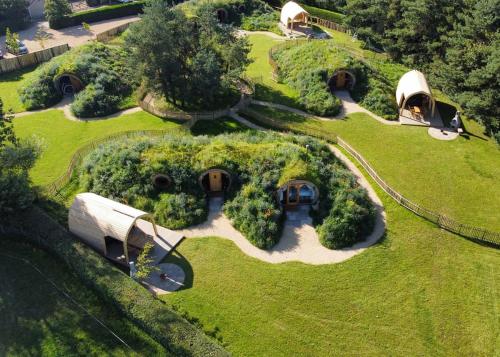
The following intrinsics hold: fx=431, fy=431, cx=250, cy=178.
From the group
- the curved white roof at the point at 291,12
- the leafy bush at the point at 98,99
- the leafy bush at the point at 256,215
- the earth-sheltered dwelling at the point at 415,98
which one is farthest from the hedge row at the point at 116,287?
the curved white roof at the point at 291,12

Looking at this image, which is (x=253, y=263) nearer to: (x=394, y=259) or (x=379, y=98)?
(x=394, y=259)

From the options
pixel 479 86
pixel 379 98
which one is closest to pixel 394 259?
pixel 379 98

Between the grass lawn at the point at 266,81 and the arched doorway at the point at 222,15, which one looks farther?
the arched doorway at the point at 222,15

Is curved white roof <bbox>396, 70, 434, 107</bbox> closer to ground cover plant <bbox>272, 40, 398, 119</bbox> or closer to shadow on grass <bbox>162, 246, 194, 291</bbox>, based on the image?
ground cover plant <bbox>272, 40, 398, 119</bbox>

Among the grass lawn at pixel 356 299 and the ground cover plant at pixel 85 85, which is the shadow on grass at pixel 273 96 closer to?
the ground cover plant at pixel 85 85

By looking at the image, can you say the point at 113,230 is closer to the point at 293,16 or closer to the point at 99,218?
the point at 99,218

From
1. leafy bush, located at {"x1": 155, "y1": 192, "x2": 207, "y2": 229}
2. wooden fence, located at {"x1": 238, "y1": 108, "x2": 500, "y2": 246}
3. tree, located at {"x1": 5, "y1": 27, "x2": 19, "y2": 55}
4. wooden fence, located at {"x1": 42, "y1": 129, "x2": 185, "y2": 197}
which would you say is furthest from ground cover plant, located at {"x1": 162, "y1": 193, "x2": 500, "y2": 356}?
tree, located at {"x1": 5, "y1": 27, "x2": 19, "y2": 55}
